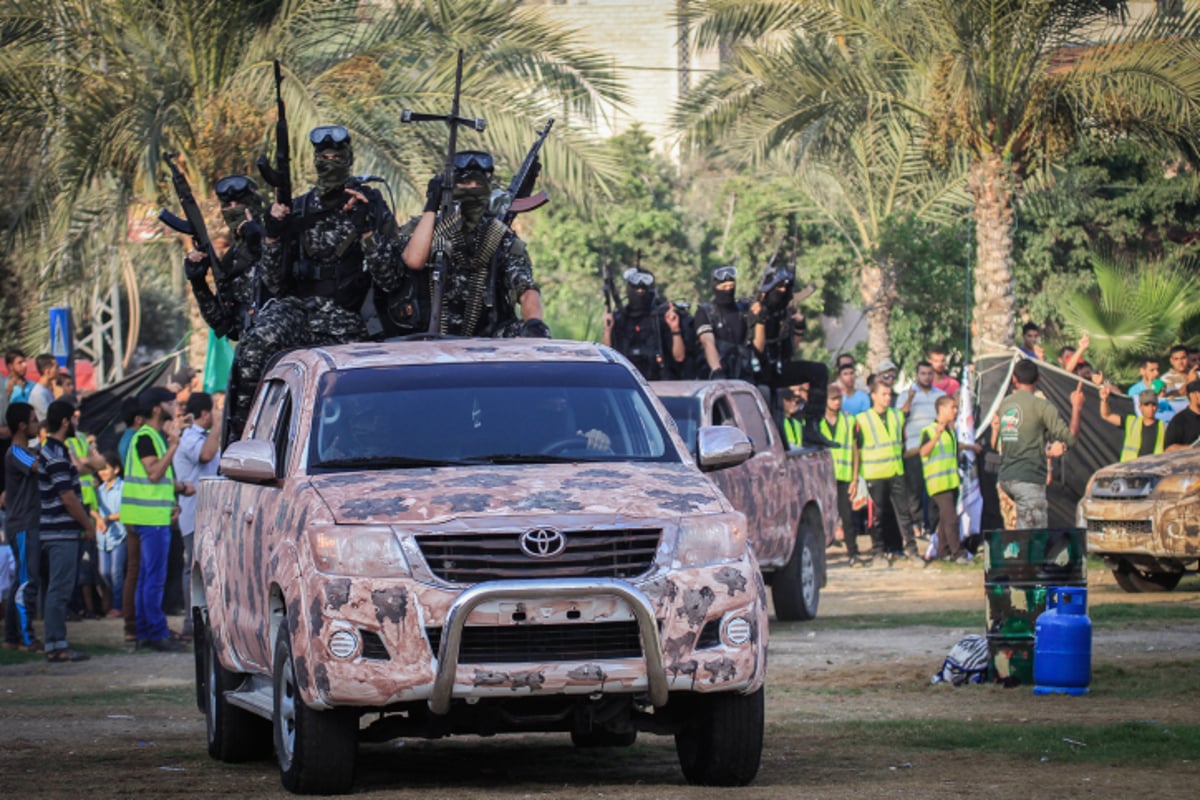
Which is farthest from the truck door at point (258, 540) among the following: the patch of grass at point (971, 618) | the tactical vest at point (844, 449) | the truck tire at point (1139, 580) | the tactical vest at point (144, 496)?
the tactical vest at point (844, 449)

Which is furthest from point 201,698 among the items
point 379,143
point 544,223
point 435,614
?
point 544,223

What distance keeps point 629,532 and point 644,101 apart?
68.4 m

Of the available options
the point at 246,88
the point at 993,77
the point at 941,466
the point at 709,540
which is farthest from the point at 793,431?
the point at 709,540

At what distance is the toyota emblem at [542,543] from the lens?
7.76 metres

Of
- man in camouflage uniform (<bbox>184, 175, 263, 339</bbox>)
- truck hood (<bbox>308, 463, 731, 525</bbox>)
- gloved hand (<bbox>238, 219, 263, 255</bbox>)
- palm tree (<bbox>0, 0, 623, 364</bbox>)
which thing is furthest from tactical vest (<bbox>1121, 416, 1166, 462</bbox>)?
truck hood (<bbox>308, 463, 731, 525</bbox>)

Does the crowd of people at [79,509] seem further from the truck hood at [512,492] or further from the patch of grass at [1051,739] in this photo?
the truck hood at [512,492]

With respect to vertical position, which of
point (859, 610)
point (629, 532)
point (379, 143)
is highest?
point (379, 143)

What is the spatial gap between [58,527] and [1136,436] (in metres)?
11.8

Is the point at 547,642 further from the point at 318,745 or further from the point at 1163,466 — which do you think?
the point at 1163,466

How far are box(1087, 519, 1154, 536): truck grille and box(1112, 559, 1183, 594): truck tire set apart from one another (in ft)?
2.30

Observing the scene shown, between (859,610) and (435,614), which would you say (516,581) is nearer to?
(435,614)

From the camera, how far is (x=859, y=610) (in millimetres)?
18500

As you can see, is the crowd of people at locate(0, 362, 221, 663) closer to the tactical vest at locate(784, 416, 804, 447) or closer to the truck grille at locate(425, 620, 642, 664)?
the truck grille at locate(425, 620, 642, 664)

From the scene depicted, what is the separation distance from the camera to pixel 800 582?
56.5 feet
